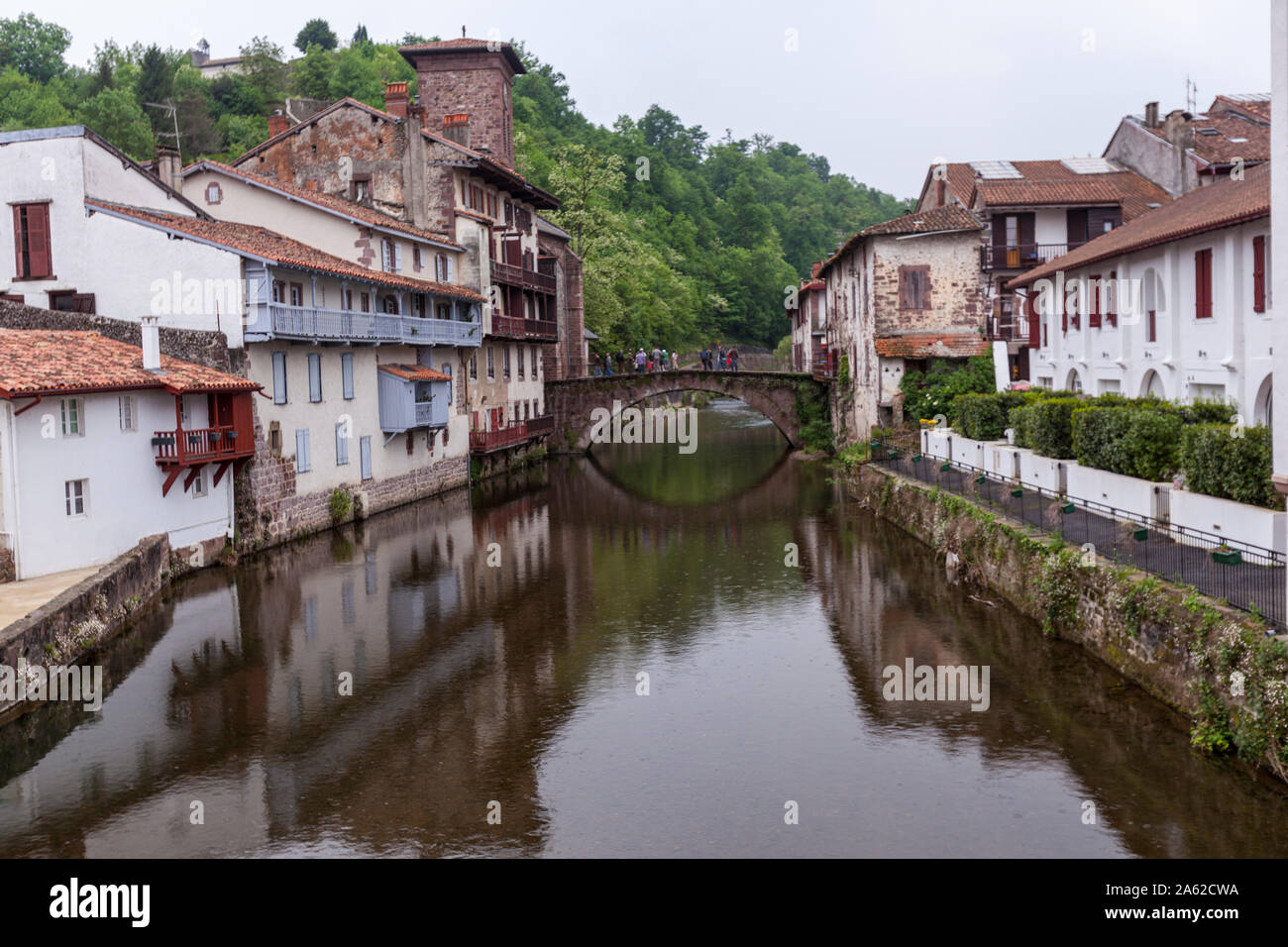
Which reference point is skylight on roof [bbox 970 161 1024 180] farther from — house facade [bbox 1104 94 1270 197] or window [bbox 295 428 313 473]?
window [bbox 295 428 313 473]

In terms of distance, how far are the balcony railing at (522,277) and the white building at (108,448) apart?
80.3 feet

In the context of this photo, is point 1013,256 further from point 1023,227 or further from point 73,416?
point 73,416

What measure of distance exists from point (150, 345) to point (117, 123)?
5886 cm

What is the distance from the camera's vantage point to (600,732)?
17.8 metres

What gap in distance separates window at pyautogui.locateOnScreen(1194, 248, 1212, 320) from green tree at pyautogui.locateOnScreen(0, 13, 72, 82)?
97.8m

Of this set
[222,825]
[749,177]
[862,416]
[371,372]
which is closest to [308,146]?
[371,372]

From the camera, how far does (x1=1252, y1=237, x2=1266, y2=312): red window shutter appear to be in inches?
997

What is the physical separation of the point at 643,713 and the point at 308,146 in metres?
38.9

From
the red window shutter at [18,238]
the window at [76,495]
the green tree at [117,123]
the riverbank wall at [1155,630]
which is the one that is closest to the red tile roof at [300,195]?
the red window shutter at [18,238]

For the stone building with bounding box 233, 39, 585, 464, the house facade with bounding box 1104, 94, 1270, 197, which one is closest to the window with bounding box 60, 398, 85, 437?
the stone building with bounding box 233, 39, 585, 464

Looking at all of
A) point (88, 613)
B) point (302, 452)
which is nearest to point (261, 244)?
point (302, 452)

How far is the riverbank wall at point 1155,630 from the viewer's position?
46.8 ft

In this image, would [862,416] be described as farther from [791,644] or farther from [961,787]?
[961,787]

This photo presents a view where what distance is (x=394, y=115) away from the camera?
50500mm
